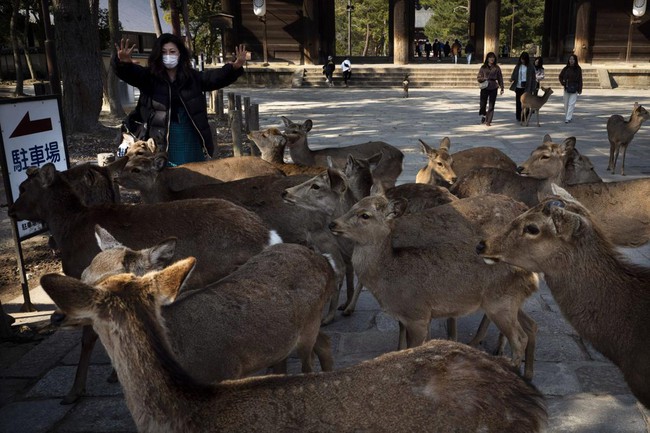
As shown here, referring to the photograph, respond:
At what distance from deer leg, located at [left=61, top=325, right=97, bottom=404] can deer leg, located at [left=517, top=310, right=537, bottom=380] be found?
121 inches

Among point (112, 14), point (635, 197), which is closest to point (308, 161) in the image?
point (635, 197)

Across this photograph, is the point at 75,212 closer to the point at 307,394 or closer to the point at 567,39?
the point at 307,394

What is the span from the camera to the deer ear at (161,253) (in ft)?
12.2

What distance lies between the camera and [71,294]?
258cm

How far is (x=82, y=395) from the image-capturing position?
458 cm

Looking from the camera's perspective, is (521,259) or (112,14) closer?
(521,259)

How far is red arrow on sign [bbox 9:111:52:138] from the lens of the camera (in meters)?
Answer: 6.21

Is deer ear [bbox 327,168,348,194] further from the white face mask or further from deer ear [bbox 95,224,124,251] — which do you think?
deer ear [bbox 95,224,124,251]

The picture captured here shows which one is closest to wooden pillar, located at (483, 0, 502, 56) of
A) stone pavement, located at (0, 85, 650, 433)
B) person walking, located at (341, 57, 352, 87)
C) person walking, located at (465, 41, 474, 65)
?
person walking, located at (465, 41, 474, 65)

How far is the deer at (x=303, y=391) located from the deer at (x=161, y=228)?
2.02m

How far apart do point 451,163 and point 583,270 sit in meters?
→ 4.93

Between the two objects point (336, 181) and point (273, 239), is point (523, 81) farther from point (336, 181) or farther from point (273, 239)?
point (273, 239)

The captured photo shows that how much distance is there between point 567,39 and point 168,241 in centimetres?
3963

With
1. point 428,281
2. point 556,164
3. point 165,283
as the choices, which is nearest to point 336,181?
point 428,281
